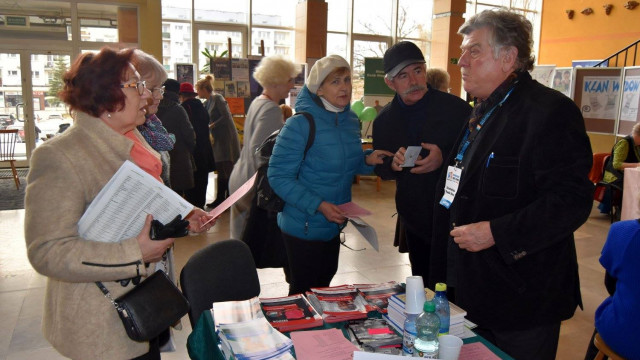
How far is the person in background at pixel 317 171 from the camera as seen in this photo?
228 centimetres

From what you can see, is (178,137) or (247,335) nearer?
(247,335)

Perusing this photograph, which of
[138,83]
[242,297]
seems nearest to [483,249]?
[242,297]

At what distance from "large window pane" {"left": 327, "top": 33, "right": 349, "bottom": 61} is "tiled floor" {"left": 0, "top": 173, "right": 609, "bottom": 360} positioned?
5927mm

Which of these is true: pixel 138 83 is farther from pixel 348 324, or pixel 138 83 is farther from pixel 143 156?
pixel 348 324

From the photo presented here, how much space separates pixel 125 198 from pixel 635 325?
75.3 inches

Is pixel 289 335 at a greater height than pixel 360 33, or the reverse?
pixel 360 33

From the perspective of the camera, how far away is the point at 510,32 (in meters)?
1.67

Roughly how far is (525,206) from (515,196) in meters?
0.05

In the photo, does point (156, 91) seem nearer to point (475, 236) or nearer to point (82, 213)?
point (82, 213)

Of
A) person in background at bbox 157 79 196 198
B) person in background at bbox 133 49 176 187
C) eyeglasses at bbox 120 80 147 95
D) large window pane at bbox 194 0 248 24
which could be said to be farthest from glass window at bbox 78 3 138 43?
eyeglasses at bbox 120 80 147 95

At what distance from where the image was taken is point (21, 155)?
9.88 metres

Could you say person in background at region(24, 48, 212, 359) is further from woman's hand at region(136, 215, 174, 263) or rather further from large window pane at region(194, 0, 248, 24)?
large window pane at region(194, 0, 248, 24)

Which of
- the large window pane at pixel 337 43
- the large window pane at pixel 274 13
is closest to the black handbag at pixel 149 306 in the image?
the large window pane at pixel 274 13

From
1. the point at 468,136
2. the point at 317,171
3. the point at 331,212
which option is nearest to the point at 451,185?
the point at 468,136
